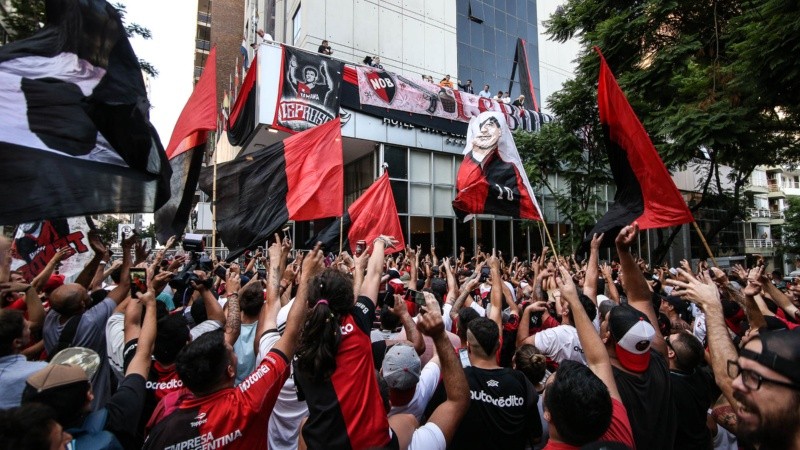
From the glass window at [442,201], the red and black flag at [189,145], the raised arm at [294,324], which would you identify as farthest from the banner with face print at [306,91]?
the raised arm at [294,324]

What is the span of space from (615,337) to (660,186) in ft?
9.80

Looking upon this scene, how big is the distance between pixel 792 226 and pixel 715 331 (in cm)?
5456

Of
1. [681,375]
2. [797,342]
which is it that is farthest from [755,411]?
[681,375]

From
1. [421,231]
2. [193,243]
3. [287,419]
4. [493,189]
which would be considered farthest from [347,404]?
[421,231]

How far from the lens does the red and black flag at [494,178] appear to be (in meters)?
8.50

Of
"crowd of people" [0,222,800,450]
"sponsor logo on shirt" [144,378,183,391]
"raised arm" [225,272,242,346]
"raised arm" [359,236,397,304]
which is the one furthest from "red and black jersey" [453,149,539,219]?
"sponsor logo on shirt" [144,378,183,391]

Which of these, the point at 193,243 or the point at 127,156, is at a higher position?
the point at 127,156

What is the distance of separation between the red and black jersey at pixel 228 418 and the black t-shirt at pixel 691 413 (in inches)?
95.6

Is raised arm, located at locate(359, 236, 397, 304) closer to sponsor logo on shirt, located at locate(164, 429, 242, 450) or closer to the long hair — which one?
the long hair

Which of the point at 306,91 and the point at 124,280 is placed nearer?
the point at 124,280

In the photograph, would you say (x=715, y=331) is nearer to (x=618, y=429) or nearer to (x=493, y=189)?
(x=618, y=429)

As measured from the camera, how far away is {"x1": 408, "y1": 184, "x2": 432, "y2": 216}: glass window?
744 inches

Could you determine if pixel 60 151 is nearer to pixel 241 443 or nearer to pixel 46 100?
pixel 46 100

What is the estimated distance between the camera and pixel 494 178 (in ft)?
28.5
